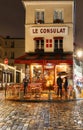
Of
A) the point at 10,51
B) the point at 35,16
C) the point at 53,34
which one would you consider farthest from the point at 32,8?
the point at 10,51

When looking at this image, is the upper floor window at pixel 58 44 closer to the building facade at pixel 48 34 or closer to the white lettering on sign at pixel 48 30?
the building facade at pixel 48 34

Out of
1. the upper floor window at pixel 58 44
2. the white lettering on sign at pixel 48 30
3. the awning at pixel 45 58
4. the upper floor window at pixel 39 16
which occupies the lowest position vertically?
the awning at pixel 45 58

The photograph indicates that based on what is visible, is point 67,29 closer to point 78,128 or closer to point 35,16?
point 35,16

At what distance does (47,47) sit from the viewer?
39.2 metres

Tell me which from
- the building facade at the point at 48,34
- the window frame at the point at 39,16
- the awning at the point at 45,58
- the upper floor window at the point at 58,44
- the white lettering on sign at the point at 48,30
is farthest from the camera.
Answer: the window frame at the point at 39,16

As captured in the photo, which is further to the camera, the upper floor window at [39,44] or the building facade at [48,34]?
the upper floor window at [39,44]

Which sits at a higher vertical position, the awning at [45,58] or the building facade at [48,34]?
the building facade at [48,34]

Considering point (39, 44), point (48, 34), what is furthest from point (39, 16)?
point (39, 44)

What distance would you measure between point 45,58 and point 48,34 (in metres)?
3.81

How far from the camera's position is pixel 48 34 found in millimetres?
39594

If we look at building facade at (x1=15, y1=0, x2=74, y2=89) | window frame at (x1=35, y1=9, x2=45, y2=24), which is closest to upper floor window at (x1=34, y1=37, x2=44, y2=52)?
building facade at (x1=15, y1=0, x2=74, y2=89)

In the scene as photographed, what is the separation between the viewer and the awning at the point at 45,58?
116ft

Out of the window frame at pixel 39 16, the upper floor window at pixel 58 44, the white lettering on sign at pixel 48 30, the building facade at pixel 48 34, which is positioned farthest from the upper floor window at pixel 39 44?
the window frame at pixel 39 16

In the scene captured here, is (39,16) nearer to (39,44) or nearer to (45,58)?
(39,44)
